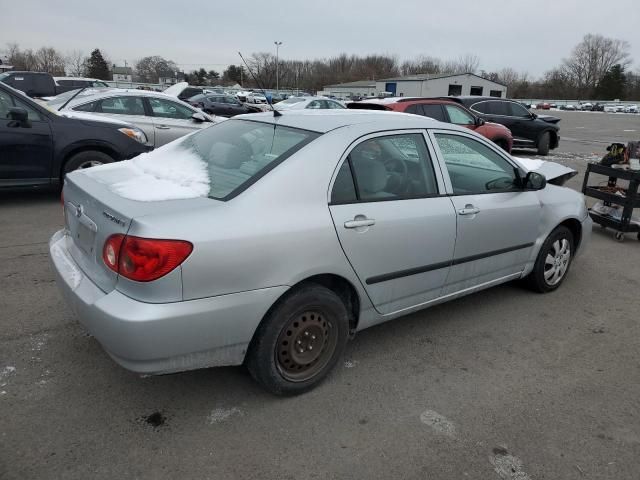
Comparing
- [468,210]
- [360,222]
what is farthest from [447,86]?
[360,222]

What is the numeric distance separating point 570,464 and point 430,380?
88 cm

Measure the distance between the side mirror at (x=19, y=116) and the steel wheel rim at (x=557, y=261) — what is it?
618 cm

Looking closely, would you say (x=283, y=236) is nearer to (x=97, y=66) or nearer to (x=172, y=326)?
(x=172, y=326)

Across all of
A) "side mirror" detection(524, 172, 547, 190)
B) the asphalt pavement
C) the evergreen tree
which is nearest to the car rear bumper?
the asphalt pavement

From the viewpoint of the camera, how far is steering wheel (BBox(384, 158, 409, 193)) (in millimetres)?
3176

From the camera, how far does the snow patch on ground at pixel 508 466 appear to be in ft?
7.68

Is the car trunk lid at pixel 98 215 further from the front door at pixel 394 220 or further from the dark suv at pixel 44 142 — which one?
the dark suv at pixel 44 142

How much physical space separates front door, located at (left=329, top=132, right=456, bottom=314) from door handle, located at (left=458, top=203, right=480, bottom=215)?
0.33 ft

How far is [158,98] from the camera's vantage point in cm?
950

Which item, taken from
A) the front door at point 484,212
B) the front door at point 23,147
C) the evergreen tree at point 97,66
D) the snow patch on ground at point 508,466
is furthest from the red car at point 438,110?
the evergreen tree at point 97,66

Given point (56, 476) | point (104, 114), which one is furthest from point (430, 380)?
point (104, 114)

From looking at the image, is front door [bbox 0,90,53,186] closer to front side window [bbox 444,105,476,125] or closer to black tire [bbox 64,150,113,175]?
black tire [bbox 64,150,113,175]

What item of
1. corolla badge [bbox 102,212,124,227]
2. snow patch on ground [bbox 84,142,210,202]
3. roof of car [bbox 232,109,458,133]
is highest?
roof of car [bbox 232,109,458,133]

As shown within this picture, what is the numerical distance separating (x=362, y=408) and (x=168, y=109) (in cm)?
826
